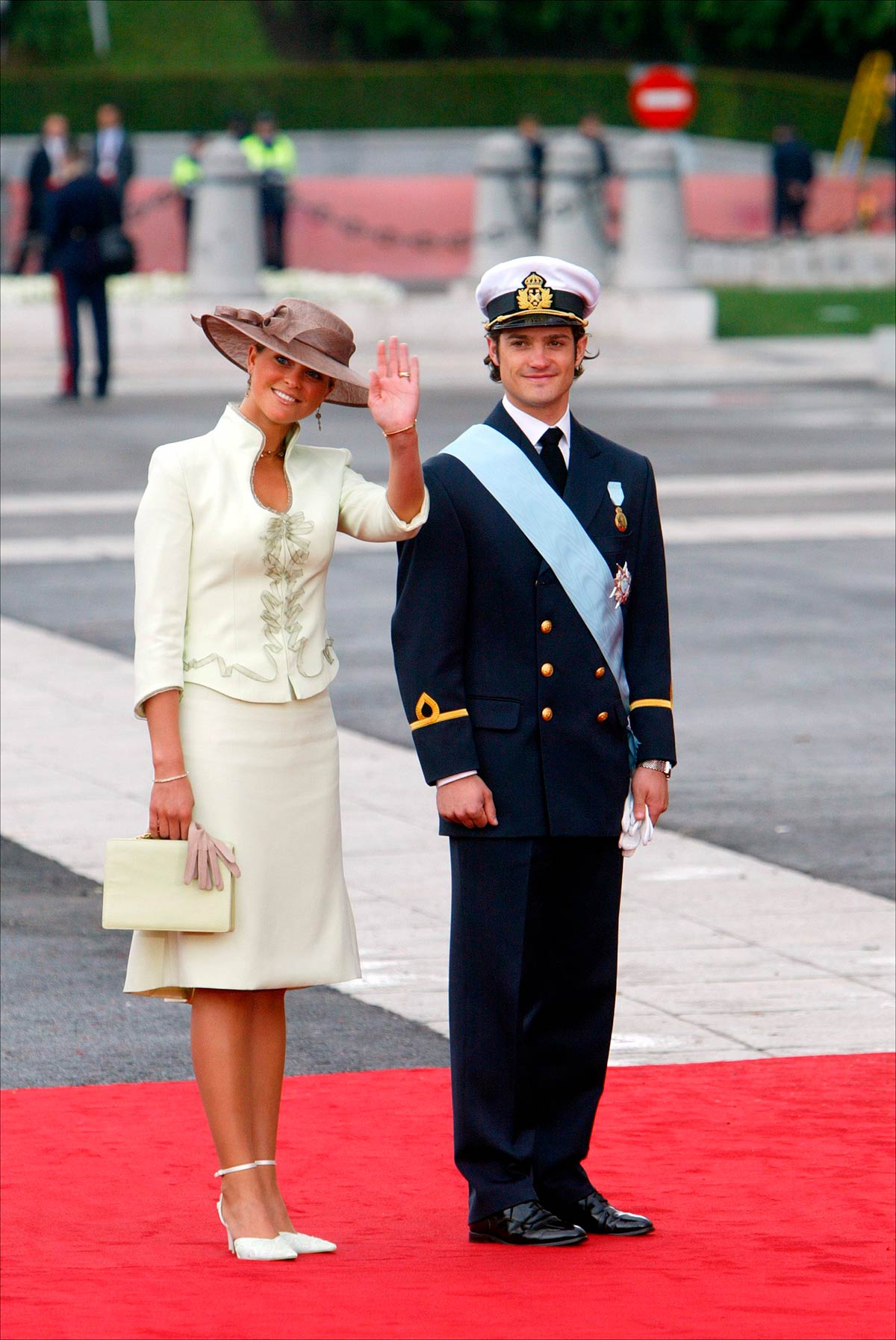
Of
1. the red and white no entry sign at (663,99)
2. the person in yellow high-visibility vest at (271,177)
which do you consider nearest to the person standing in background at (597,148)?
the red and white no entry sign at (663,99)

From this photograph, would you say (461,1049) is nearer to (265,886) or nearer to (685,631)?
(265,886)

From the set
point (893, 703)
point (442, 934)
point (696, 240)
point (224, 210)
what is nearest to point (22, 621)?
point (893, 703)

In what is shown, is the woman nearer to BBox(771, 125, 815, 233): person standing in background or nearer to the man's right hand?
the man's right hand

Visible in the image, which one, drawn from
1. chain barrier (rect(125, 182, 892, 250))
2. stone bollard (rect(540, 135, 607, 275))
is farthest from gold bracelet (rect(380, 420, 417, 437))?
stone bollard (rect(540, 135, 607, 275))

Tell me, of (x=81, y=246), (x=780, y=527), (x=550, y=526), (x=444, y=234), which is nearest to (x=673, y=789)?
(x=550, y=526)

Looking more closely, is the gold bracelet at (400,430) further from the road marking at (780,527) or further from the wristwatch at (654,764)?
the road marking at (780,527)

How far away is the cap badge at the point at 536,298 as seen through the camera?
15.2ft

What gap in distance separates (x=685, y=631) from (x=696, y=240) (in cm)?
2965

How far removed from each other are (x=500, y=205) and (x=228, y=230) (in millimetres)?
4463

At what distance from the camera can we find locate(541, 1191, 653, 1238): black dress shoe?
4.72 metres

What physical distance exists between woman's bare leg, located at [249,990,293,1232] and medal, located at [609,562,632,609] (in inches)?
38.1

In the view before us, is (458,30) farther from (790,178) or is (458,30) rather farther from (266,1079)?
(266,1079)

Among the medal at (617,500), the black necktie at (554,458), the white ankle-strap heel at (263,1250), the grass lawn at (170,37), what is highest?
the grass lawn at (170,37)

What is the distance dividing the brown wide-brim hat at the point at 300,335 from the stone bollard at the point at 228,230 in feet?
75.7
